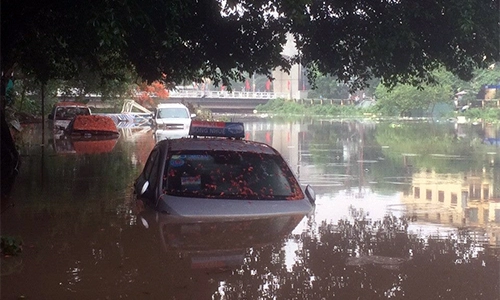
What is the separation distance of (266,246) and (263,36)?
908 cm

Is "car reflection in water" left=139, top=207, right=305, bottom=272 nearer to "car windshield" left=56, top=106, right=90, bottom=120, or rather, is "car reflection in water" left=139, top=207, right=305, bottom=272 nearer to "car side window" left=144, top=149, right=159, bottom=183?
"car side window" left=144, top=149, right=159, bottom=183

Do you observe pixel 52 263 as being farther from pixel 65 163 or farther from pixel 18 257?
pixel 65 163

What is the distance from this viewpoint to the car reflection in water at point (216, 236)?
7.35 m

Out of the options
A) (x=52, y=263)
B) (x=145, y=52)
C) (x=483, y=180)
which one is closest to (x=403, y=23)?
(x=483, y=180)

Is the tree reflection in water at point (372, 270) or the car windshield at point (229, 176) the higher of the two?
the car windshield at point (229, 176)

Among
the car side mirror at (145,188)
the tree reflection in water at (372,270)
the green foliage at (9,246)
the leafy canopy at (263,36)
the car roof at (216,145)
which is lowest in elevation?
the tree reflection in water at (372,270)

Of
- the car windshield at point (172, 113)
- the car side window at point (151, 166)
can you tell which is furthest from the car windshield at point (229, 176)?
the car windshield at point (172, 113)

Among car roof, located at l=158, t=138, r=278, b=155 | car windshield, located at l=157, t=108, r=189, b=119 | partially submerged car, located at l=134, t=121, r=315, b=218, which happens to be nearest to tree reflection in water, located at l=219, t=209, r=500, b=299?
partially submerged car, located at l=134, t=121, r=315, b=218

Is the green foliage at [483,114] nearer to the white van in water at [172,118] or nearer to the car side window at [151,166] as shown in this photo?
the white van in water at [172,118]

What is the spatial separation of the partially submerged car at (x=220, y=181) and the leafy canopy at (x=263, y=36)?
2792mm

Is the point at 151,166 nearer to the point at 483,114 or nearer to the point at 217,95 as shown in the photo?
the point at 483,114

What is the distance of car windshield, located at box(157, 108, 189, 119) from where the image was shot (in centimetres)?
4147

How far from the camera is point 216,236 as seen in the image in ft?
26.8

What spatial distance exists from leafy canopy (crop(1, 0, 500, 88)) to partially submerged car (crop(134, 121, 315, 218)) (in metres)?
2.79
